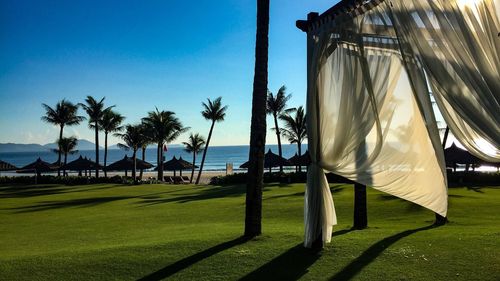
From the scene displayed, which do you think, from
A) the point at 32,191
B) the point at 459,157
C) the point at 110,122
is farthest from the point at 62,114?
the point at 459,157

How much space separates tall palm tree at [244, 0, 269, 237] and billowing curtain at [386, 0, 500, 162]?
3.01m

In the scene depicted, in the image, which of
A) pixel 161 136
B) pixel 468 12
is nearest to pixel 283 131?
pixel 161 136

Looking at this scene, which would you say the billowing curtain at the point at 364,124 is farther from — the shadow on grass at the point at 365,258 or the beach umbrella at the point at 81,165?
the beach umbrella at the point at 81,165

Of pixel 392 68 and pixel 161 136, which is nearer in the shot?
pixel 392 68

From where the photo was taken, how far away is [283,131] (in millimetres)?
38188

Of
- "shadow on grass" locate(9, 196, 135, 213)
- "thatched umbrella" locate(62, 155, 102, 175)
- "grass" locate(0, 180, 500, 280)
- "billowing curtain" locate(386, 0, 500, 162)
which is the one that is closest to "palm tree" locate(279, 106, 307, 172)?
"thatched umbrella" locate(62, 155, 102, 175)

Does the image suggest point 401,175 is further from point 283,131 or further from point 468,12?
point 283,131

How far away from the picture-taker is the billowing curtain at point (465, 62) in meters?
3.68

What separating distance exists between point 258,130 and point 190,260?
2.45 meters

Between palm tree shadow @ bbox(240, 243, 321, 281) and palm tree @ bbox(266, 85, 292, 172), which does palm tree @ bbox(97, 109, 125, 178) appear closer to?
palm tree @ bbox(266, 85, 292, 172)

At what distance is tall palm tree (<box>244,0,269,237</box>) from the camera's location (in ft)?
22.3

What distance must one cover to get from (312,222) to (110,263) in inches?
→ 111

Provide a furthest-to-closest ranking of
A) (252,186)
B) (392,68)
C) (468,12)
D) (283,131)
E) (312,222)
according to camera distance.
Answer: (283,131), (252,186), (312,222), (392,68), (468,12)

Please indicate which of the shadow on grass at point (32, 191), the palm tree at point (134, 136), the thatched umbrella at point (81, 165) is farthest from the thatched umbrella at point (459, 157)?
the palm tree at point (134, 136)
